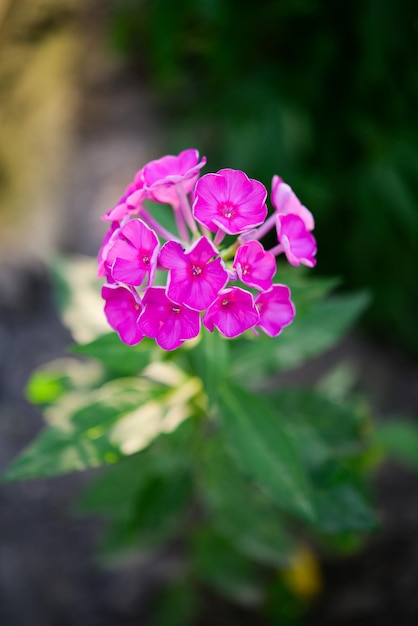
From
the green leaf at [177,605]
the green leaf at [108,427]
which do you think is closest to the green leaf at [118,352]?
the green leaf at [108,427]

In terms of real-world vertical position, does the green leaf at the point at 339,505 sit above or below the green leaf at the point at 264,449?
below

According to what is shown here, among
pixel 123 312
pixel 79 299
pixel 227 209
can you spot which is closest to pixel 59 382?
pixel 79 299

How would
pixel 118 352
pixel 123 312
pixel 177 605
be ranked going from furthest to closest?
pixel 177 605 < pixel 118 352 < pixel 123 312

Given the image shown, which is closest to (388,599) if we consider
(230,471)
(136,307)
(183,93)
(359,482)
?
(359,482)

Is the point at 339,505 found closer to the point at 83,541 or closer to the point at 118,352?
the point at 118,352

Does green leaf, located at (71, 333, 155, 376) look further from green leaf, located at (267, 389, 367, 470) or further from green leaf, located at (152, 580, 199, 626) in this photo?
green leaf, located at (152, 580, 199, 626)

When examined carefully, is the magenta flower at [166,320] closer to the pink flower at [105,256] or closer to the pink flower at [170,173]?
the pink flower at [105,256]
